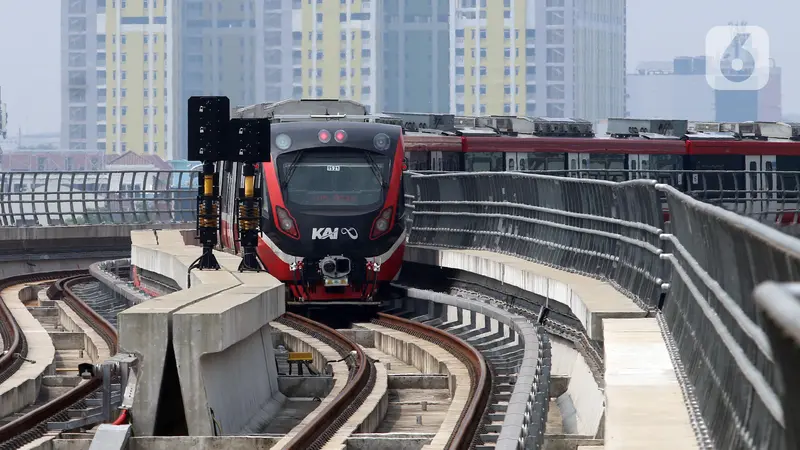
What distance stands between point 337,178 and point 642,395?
48.2ft

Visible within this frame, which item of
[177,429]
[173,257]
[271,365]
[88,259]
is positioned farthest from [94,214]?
[177,429]

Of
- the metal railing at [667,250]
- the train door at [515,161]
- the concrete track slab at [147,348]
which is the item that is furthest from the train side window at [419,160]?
the concrete track slab at [147,348]

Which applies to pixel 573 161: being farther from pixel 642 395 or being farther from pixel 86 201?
pixel 642 395

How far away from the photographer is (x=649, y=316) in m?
12.6

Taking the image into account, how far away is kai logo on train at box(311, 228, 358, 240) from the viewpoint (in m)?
22.5

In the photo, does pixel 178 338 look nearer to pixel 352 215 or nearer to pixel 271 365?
pixel 271 365

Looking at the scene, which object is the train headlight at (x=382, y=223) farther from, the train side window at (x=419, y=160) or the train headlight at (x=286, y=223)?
the train side window at (x=419, y=160)

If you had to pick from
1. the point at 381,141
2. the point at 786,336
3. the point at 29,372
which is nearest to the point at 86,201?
the point at 381,141

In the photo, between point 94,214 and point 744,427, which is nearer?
point 744,427

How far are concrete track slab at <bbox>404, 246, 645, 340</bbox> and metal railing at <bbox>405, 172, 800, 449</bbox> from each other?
7.9 inches

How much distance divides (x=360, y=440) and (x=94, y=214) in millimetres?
30257

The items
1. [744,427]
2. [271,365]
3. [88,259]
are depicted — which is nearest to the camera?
[744,427]

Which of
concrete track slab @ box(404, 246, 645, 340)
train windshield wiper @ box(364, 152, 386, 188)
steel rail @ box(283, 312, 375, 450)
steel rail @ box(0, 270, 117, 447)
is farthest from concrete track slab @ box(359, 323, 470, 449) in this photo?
steel rail @ box(0, 270, 117, 447)

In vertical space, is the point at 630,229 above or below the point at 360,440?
above
